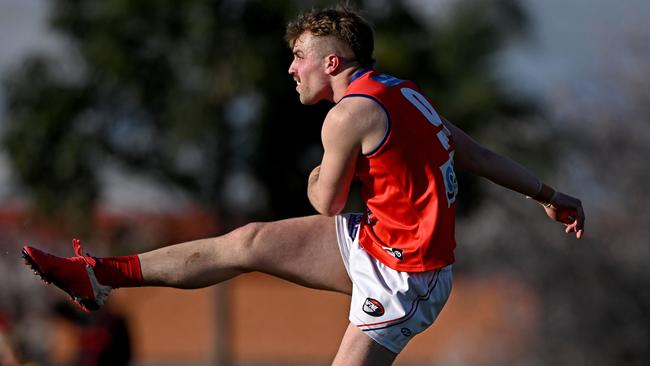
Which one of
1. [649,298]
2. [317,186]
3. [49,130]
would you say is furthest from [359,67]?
[49,130]

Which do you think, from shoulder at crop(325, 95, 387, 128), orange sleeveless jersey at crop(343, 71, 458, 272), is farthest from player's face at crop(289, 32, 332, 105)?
shoulder at crop(325, 95, 387, 128)

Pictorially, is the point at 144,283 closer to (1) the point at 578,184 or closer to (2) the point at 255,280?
(1) the point at 578,184

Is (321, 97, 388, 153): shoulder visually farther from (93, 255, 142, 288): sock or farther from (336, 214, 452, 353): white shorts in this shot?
(93, 255, 142, 288): sock

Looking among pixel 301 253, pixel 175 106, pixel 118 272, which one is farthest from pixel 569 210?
pixel 175 106

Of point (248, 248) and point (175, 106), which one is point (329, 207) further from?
point (175, 106)

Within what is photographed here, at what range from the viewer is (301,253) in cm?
585

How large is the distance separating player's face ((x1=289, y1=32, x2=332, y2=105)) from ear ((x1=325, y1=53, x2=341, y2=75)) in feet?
0.05

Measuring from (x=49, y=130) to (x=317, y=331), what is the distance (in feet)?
30.8

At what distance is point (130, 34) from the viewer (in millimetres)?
20844

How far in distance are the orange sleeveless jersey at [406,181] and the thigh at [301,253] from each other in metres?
0.26

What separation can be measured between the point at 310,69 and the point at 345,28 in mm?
246

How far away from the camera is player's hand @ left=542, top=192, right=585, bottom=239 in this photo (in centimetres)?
629

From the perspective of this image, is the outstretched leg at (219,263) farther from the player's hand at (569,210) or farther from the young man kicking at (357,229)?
the player's hand at (569,210)

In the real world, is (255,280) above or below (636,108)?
below
